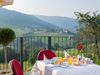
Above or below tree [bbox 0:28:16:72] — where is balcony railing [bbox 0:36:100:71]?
below

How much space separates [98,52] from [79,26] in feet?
7.54

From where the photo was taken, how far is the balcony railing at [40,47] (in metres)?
9.63

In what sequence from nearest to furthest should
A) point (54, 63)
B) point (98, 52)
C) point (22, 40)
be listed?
point (54, 63)
point (22, 40)
point (98, 52)

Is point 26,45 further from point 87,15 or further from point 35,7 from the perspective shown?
point 35,7

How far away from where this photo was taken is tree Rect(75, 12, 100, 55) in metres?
11.6

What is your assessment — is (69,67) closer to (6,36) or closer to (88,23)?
(6,36)

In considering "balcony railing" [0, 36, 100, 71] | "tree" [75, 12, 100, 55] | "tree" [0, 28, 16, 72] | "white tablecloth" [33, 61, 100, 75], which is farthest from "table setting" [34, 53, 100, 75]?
"tree" [75, 12, 100, 55]

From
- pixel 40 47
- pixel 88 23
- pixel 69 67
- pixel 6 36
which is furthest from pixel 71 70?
pixel 88 23

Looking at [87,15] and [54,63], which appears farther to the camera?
[87,15]

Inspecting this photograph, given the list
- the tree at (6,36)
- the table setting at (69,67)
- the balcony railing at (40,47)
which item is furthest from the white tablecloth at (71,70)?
the balcony railing at (40,47)

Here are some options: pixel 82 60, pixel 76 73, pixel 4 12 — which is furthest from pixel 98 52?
pixel 4 12

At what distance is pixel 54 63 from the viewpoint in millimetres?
5836

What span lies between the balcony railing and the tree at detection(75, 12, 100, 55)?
37.1 inches

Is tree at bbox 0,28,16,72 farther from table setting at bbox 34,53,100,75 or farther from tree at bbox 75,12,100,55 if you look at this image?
tree at bbox 75,12,100,55
